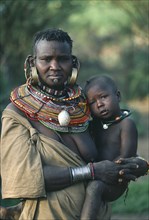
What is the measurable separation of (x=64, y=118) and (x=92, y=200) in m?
0.51

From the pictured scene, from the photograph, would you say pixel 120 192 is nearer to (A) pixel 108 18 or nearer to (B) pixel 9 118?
(B) pixel 9 118

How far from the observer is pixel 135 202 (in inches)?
300

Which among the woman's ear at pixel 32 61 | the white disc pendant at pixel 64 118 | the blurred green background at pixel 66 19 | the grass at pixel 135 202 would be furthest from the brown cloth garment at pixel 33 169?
the grass at pixel 135 202

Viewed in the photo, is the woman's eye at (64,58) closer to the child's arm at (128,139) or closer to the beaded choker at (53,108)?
the beaded choker at (53,108)

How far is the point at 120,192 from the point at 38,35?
1.10m

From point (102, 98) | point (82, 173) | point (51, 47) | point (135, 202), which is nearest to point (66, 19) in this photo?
point (135, 202)

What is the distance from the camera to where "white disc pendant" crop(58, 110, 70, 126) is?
346 centimetres

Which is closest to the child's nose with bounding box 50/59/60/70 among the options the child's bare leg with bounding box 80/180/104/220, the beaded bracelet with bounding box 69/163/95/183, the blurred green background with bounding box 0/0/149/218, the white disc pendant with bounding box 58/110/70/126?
the white disc pendant with bounding box 58/110/70/126

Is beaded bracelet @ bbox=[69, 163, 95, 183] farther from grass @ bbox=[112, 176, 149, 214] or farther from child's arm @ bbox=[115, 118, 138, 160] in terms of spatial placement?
grass @ bbox=[112, 176, 149, 214]

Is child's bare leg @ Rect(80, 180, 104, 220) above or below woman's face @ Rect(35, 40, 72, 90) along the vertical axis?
below

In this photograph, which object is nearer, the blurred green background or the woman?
the woman

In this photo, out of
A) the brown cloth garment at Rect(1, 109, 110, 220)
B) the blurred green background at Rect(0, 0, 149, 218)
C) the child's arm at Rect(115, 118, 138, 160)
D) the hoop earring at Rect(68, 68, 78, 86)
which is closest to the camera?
the brown cloth garment at Rect(1, 109, 110, 220)

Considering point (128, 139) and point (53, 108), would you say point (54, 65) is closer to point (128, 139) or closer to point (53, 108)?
point (53, 108)

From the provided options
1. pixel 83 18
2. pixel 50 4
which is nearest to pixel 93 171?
pixel 50 4
